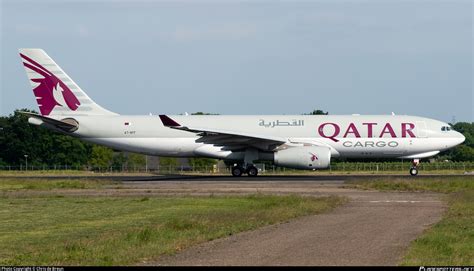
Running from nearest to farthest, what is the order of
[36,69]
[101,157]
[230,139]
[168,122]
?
[168,122], [230,139], [36,69], [101,157]

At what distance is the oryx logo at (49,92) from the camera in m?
53.9

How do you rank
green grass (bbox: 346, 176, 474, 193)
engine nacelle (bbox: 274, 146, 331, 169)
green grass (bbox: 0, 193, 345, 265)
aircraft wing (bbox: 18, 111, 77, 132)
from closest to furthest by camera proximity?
green grass (bbox: 0, 193, 345, 265)
green grass (bbox: 346, 176, 474, 193)
engine nacelle (bbox: 274, 146, 331, 169)
aircraft wing (bbox: 18, 111, 77, 132)

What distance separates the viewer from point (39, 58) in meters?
54.3

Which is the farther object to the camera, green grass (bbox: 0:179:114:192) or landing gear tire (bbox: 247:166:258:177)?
landing gear tire (bbox: 247:166:258:177)

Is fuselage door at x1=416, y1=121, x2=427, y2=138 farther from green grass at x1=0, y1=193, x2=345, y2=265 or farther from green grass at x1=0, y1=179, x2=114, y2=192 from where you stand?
green grass at x1=0, y1=193, x2=345, y2=265

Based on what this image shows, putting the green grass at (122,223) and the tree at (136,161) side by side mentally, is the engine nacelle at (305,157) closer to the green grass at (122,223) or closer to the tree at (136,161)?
the green grass at (122,223)

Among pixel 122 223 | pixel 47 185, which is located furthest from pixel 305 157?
pixel 122 223

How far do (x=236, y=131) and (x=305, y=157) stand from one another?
222 inches

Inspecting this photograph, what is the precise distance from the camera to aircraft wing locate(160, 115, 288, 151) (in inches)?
1940

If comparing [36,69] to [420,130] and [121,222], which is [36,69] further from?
[121,222]

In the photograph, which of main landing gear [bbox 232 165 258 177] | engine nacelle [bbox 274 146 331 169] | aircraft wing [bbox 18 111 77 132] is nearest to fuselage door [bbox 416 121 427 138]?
engine nacelle [bbox 274 146 331 169]

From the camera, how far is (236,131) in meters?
53.0

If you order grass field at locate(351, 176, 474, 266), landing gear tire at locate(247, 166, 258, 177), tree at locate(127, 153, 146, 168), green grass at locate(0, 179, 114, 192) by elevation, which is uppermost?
tree at locate(127, 153, 146, 168)

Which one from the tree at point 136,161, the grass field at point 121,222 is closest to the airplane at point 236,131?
the grass field at point 121,222
